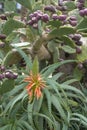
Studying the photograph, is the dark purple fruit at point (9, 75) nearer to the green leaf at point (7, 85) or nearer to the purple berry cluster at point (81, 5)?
the green leaf at point (7, 85)

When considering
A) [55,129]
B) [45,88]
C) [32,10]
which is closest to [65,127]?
[55,129]

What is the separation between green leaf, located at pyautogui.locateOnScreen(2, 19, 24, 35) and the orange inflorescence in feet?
0.62

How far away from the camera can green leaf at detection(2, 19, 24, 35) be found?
127 cm

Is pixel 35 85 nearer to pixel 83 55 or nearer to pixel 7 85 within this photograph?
pixel 7 85

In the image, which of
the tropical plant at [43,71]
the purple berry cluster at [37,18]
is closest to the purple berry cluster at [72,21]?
the tropical plant at [43,71]

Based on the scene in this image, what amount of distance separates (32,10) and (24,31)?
0.08 m

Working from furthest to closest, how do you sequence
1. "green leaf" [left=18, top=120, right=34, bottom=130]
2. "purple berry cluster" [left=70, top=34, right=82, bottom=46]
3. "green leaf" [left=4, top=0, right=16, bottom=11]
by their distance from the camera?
"green leaf" [left=4, top=0, right=16, bottom=11], "purple berry cluster" [left=70, top=34, right=82, bottom=46], "green leaf" [left=18, top=120, right=34, bottom=130]

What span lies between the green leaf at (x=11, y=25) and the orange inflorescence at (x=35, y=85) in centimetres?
19

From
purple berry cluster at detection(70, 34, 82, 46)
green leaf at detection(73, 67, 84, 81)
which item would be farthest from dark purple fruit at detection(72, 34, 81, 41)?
green leaf at detection(73, 67, 84, 81)

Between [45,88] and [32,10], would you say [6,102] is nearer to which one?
[45,88]

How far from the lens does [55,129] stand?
1.18 metres

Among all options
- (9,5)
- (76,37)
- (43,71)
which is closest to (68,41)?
(76,37)

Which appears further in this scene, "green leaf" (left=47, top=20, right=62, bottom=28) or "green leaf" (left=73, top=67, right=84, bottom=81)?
"green leaf" (left=73, top=67, right=84, bottom=81)

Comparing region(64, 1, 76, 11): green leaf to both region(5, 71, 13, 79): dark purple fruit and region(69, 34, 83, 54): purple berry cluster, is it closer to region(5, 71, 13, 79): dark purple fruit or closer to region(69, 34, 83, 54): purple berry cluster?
region(69, 34, 83, 54): purple berry cluster
